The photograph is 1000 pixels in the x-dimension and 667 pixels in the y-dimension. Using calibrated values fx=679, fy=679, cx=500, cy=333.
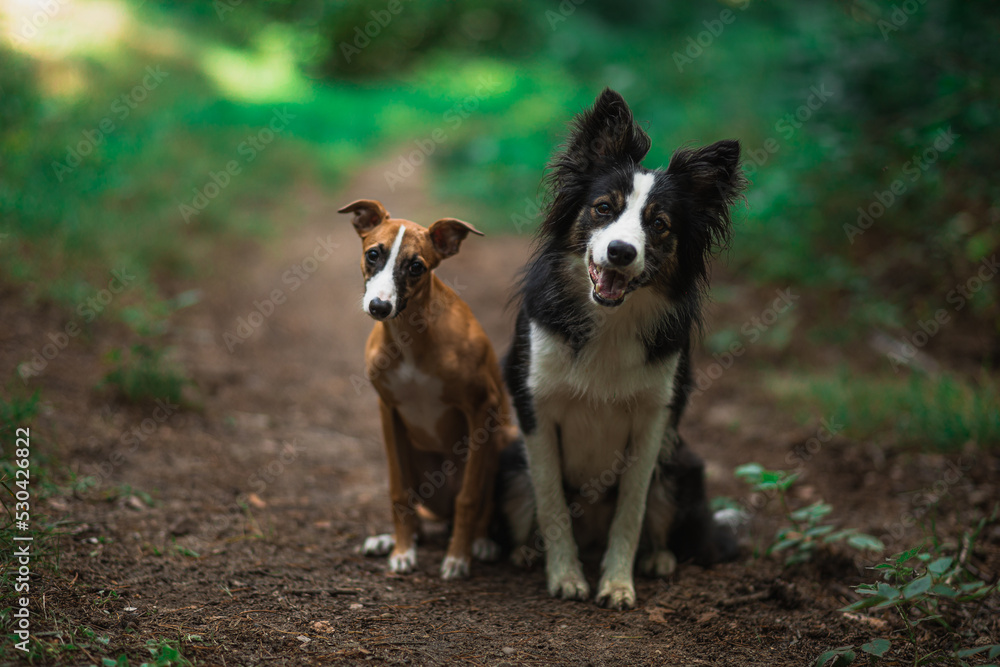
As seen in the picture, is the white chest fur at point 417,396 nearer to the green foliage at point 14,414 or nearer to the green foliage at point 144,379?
the green foliage at point 14,414

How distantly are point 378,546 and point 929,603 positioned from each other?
2.37 m

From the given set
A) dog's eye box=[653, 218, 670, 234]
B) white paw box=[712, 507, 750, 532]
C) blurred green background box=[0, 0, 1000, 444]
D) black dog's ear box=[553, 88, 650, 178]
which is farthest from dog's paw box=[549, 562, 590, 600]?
blurred green background box=[0, 0, 1000, 444]

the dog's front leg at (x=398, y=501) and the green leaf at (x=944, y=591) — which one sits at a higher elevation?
the green leaf at (x=944, y=591)

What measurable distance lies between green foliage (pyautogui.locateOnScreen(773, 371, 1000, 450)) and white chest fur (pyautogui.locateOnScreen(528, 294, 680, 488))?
2113mm

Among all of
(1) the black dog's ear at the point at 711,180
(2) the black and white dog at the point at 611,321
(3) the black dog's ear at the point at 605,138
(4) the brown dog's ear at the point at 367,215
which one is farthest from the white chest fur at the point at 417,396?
(1) the black dog's ear at the point at 711,180

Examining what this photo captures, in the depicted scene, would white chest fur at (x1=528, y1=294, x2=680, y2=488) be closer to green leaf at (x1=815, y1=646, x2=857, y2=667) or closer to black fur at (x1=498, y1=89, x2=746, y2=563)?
black fur at (x1=498, y1=89, x2=746, y2=563)

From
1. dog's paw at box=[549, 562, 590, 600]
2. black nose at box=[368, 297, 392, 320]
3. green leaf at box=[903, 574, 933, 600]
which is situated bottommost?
dog's paw at box=[549, 562, 590, 600]

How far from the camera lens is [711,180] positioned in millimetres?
2889

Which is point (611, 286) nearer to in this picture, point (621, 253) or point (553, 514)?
point (621, 253)

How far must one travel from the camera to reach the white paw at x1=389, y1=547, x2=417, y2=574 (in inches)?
125

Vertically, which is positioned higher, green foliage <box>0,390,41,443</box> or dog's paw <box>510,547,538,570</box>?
green foliage <box>0,390,41,443</box>

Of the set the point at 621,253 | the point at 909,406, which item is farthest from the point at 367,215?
the point at 909,406

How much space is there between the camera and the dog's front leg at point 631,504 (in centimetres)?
299

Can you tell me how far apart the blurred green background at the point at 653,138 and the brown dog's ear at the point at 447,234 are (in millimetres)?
801
